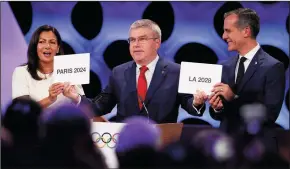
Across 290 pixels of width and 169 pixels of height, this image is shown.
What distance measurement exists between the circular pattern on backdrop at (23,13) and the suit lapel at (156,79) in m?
1.36

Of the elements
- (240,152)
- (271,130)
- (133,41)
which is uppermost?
(133,41)

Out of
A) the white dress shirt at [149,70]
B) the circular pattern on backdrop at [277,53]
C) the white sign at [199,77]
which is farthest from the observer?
the circular pattern on backdrop at [277,53]

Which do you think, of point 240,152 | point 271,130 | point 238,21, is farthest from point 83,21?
point 240,152

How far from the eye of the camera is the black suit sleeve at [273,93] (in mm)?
4391

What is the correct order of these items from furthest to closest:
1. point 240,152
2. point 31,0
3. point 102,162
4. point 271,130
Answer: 1. point 31,0
2. point 271,130
3. point 240,152
4. point 102,162

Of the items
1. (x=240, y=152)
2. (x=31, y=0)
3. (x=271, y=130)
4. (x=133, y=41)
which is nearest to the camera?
(x=240, y=152)

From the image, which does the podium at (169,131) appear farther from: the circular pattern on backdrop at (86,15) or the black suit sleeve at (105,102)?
the circular pattern on backdrop at (86,15)

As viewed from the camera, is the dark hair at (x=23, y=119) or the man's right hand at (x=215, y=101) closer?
the dark hair at (x=23, y=119)

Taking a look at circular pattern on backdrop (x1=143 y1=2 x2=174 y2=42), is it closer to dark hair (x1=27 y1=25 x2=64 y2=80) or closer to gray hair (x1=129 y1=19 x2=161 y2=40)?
gray hair (x1=129 y1=19 x2=161 y2=40)

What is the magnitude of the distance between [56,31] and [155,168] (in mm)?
2810

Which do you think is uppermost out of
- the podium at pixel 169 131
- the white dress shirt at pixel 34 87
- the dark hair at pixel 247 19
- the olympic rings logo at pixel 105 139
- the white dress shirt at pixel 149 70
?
the dark hair at pixel 247 19

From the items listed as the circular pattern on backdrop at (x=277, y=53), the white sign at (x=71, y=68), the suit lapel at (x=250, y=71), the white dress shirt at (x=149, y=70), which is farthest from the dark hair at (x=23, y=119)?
the circular pattern on backdrop at (x=277, y=53)

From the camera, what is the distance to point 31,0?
17.1 ft

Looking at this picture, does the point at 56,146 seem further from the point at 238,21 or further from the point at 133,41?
the point at 238,21
